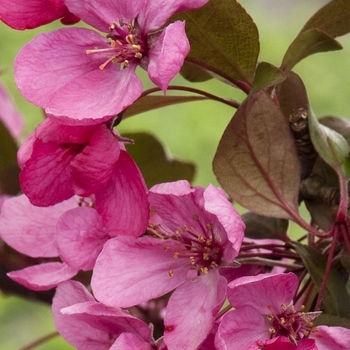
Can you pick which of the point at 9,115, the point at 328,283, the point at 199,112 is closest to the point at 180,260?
the point at 328,283

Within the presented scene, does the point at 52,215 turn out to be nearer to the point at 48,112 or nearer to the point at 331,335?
the point at 48,112

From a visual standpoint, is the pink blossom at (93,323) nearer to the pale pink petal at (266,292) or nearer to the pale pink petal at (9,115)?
the pale pink petal at (266,292)

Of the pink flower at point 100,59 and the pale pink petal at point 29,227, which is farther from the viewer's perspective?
the pale pink petal at point 29,227

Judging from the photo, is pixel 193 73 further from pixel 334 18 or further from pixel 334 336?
pixel 334 336

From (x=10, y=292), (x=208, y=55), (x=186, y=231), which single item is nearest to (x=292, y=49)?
(x=208, y=55)

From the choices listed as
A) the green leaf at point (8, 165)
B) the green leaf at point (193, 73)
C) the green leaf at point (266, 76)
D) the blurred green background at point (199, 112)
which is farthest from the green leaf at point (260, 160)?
the blurred green background at point (199, 112)

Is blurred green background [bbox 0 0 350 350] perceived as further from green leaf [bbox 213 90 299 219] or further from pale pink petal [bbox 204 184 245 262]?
pale pink petal [bbox 204 184 245 262]
